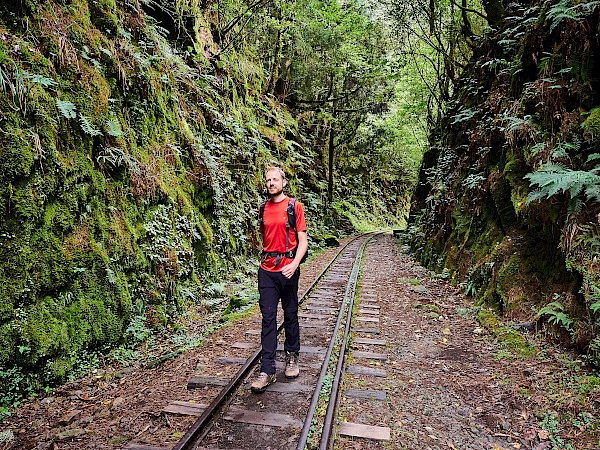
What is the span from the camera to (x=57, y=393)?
4273 mm

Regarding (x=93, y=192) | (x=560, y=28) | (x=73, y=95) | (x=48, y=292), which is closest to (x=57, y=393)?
(x=48, y=292)

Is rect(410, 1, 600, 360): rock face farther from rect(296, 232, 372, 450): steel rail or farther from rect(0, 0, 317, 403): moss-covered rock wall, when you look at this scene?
rect(0, 0, 317, 403): moss-covered rock wall

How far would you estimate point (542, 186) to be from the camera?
5.26 m

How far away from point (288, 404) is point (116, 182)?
14.1 ft

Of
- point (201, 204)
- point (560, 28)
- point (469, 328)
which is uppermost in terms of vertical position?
point (560, 28)

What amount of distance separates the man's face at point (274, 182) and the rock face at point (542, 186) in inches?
132

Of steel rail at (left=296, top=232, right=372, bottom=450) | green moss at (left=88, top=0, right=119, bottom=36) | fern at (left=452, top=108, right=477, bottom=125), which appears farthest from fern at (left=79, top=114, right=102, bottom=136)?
fern at (left=452, top=108, right=477, bottom=125)

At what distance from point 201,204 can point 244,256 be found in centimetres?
245

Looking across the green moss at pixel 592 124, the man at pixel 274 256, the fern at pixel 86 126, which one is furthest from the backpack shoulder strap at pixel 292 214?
the green moss at pixel 592 124

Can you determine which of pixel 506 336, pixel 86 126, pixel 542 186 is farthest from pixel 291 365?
pixel 86 126

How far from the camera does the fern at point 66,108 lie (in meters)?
5.17

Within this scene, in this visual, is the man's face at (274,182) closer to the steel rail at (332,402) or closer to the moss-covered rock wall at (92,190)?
the steel rail at (332,402)

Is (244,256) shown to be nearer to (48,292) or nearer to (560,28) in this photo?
(48,292)

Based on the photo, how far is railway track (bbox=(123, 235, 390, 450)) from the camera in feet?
11.3
